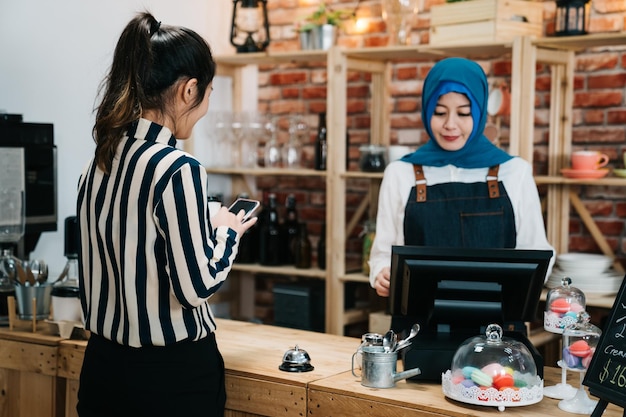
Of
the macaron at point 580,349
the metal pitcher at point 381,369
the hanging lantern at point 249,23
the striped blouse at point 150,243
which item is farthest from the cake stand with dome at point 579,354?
the hanging lantern at point 249,23

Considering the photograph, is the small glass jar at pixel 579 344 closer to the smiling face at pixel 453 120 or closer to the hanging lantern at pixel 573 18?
the smiling face at pixel 453 120

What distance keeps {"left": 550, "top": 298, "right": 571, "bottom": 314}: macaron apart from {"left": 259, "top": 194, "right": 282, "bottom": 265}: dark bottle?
2.42m

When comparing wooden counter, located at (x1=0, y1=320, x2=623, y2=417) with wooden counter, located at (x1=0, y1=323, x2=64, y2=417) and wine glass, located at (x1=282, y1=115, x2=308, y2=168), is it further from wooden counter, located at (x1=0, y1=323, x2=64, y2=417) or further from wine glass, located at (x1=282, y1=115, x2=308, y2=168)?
wine glass, located at (x1=282, y1=115, x2=308, y2=168)

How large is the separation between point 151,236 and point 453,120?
1.30m

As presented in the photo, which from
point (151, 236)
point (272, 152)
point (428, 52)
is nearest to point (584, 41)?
point (428, 52)

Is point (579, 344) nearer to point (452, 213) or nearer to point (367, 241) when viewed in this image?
point (452, 213)

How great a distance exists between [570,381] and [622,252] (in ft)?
5.83

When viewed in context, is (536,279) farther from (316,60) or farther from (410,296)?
(316,60)

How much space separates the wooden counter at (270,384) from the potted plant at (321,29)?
1778mm

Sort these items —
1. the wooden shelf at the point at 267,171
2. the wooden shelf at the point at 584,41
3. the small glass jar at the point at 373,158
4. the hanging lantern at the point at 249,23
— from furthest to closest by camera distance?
the hanging lantern at the point at 249,23 < the wooden shelf at the point at 267,171 < the small glass jar at the point at 373,158 < the wooden shelf at the point at 584,41

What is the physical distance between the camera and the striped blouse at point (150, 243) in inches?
78.5

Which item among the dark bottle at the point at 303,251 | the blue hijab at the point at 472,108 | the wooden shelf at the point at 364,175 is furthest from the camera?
the dark bottle at the point at 303,251

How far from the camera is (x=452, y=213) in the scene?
3062 mm

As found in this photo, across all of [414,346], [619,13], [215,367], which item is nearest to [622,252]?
[619,13]
